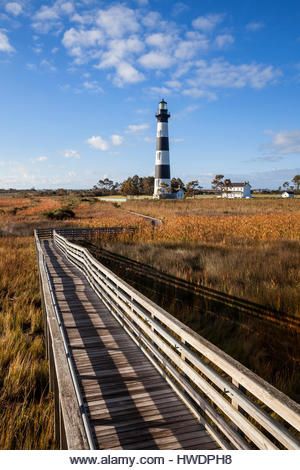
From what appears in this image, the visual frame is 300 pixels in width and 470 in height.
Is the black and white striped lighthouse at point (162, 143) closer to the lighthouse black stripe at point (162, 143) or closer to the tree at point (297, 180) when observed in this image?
the lighthouse black stripe at point (162, 143)

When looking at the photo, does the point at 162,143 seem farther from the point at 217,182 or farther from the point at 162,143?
the point at 217,182

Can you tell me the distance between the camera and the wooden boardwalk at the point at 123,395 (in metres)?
4.07

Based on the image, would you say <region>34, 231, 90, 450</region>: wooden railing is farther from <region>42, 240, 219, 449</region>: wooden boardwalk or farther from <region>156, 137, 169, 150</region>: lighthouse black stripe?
<region>156, 137, 169, 150</region>: lighthouse black stripe

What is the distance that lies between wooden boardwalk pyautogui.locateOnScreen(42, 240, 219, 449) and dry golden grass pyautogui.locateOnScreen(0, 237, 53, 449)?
1.07 m

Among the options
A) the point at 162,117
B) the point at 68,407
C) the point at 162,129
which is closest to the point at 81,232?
the point at 68,407

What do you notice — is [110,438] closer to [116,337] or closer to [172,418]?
[172,418]

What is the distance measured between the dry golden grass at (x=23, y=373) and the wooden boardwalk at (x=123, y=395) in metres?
1.07

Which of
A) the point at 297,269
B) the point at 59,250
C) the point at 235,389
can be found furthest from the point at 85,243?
the point at 235,389

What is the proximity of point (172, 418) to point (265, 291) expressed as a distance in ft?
22.7

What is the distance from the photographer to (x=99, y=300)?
9953 mm

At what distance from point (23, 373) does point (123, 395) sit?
3.24m

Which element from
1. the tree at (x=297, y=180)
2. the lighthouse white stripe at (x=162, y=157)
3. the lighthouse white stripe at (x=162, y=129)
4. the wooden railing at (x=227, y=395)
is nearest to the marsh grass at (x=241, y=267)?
the wooden railing at (x=227, y=395)

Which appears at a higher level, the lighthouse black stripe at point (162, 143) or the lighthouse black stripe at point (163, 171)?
the lighthouse black stripe at point (162, 143)

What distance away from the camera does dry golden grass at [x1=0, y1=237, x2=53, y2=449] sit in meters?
5.34
